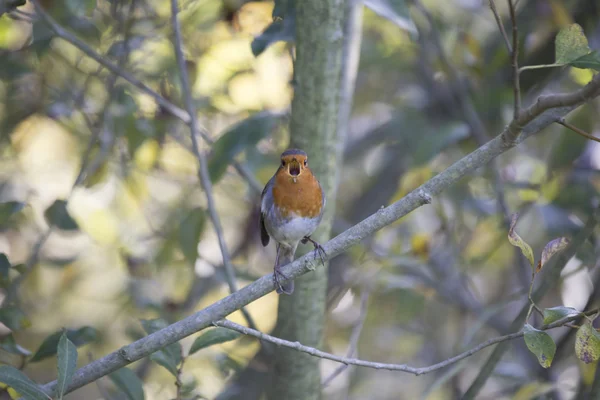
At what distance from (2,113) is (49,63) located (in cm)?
47

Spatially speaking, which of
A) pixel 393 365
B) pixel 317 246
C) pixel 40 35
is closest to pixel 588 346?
pixel 393 365

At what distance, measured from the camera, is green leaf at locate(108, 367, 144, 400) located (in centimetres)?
240

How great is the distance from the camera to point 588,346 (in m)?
1.85

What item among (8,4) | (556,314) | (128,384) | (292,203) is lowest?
(556,314)

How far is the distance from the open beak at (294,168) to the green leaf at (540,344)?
1.25 metres

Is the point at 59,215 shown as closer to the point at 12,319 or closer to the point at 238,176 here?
the point at 12,319

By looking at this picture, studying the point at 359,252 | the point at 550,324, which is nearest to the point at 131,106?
the point at 359,252

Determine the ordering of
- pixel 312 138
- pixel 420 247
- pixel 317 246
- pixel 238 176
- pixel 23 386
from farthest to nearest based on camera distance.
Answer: pixel 238 176 < pixel 420 247 < pixel 317 246 < pixel 312 138 < pixel 23 386

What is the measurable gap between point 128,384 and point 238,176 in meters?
2.01

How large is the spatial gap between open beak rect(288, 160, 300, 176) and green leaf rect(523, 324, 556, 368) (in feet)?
4.08

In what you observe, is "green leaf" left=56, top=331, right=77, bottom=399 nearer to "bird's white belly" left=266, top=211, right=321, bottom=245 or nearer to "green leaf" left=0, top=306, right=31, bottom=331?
"green leaf" left=0, top=306, right=31, bottom=331

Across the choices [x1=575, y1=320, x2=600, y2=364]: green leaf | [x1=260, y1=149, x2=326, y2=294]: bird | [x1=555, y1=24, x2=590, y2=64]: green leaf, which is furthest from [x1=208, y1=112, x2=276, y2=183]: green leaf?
[x1=575, y1=320, x2=600, y2=364]: green leaf

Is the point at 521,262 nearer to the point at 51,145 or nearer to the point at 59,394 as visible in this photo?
the point at 59,394

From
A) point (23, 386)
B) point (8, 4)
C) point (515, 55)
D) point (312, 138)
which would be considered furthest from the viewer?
point (312, 138)
